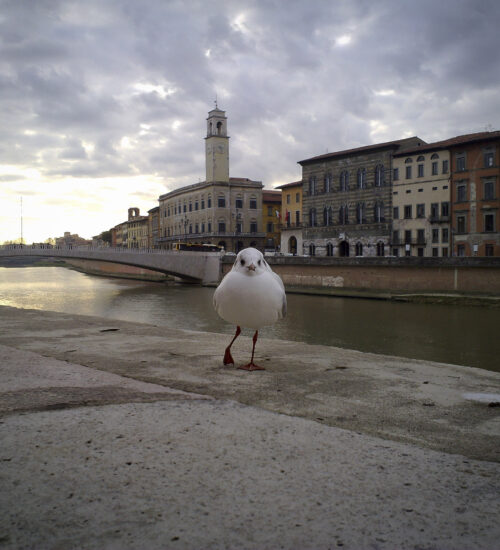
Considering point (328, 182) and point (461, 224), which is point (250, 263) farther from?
point (328, 182)

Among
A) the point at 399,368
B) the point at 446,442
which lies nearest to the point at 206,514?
the point at 446,442

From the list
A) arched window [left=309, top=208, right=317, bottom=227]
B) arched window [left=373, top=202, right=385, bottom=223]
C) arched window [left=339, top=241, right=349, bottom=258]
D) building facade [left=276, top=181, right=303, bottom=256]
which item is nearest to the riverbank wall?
arched window [left=339, top=241, right=349, bottom=258]

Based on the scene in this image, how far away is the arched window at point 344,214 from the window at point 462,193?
1100 centimetres

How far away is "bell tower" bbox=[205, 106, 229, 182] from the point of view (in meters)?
63.5

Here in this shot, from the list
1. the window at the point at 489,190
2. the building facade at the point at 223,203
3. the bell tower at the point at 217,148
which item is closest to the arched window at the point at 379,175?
the window at the point at 489,190

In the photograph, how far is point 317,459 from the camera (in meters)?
2.41

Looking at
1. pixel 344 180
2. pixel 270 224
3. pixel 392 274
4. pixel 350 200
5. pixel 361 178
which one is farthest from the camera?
pixel 270 224

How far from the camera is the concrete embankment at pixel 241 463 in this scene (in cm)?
179

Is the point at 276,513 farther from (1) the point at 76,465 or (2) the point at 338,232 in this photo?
(2) the point at 338,232

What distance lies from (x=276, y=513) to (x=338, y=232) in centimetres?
4541

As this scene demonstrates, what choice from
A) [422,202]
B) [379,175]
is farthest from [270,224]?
[422,202]

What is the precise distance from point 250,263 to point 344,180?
4258 cm

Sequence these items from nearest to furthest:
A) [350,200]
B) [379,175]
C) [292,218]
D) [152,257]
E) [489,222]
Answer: [489,222] → [379,175] → [152,257] → [350,200] → [292,218]

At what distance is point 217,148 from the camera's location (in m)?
63.3
